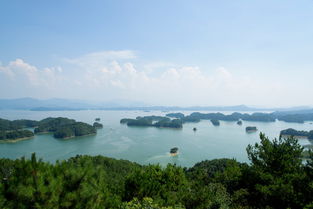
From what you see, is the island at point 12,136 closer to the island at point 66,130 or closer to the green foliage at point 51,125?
the island at point 66,130

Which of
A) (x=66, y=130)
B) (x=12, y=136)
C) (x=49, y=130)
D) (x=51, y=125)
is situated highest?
(x=51, y=125)

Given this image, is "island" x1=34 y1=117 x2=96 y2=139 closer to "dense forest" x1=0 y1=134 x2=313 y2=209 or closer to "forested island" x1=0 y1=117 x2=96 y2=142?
"forested island" x1=0 y1=117 x2=96 y2=142

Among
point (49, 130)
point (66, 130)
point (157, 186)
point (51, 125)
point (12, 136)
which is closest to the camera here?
point (157, 186)

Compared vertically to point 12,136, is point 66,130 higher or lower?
higher

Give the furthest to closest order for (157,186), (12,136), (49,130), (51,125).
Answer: (51,125), (49,130), (12,136), (157,186)

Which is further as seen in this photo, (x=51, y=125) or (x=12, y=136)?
(x=51, y=125)

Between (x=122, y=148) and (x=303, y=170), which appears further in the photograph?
(x=122, y=148)

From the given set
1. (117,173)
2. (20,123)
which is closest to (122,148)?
(117,173)

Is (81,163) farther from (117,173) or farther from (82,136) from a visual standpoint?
(82,136)

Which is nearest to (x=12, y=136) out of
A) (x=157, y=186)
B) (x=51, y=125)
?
(x=51, y=125)

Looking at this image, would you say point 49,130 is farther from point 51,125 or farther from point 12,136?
point 12,136
